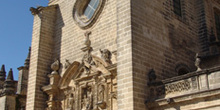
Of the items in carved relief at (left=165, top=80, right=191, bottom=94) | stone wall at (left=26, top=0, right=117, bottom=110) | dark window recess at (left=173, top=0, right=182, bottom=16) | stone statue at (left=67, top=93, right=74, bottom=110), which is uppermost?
dark window recess at (left=173, top=0, right=182, bottom=16)

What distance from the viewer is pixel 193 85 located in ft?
34.8

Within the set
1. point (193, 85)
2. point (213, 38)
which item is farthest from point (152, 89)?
point (213, 38)

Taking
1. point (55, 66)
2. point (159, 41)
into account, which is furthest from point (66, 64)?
point (159, 41)

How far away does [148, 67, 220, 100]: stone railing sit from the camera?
10242 mm

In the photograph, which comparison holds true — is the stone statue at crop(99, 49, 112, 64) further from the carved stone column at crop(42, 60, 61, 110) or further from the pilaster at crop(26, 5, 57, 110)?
the pilaster at crop(26, 5, 57, 110)

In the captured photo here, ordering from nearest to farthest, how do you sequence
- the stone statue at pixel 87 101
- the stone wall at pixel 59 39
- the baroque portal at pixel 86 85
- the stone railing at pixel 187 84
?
1. the stone railing at pixel 187 84
2. the baroque portal at pixel 86 85
3. the stone statue at pixel 87 101
4. the stone wall at pixel 59 39

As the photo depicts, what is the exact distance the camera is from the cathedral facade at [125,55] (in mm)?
11070

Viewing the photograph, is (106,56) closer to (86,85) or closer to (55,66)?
(86,85)

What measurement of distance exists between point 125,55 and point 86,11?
17.4 feet

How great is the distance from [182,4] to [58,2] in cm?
666

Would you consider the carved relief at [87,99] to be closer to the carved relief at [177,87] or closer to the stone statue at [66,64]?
the stone statue at [66,64]

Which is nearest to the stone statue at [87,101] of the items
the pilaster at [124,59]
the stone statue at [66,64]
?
the stone statue at [66,64]

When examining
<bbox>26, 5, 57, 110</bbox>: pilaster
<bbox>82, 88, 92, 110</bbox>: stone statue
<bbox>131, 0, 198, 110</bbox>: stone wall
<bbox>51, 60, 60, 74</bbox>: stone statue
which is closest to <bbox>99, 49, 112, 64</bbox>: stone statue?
<bbox>82, 88, 92, 110</bbox>: stone statue

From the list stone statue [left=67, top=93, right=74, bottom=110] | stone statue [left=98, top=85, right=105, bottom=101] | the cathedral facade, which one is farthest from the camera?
stone statue [left=67, top=93, right=74, bottom=110]
